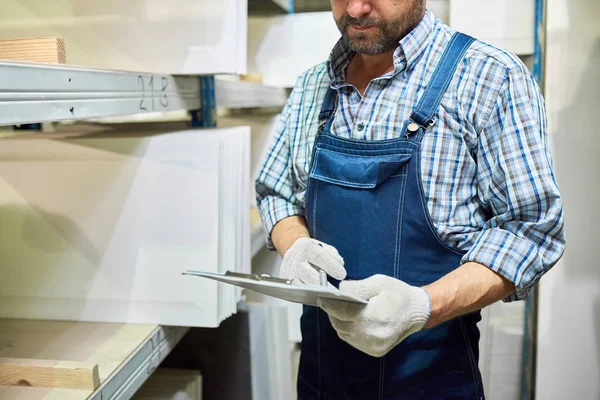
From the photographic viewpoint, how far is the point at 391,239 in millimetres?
1275

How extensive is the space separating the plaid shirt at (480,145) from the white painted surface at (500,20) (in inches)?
43.8

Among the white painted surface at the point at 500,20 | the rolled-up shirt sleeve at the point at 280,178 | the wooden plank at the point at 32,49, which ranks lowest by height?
the rolled-up shirt sleeve at the point at 280,178

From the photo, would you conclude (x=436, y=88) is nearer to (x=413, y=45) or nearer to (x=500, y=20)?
(x=413, y=45)

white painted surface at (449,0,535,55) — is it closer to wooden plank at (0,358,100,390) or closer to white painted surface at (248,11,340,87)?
white painted surface at (248,11,340,87)

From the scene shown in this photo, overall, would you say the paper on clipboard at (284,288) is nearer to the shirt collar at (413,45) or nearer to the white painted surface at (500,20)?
the shirt collar at (413,45)

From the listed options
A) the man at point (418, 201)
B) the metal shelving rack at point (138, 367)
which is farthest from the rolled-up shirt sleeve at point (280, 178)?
the metal shelving rack at point (138, 367)

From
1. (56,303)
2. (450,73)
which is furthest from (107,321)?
(450,73)

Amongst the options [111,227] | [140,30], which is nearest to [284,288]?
[111,227]

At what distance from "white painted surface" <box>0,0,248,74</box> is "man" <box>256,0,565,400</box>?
39cm

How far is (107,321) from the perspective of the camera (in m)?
1.60

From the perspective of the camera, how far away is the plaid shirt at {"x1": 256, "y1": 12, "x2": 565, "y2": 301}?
1159 millimetres

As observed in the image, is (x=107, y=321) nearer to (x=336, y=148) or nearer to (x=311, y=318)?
(x=311, y=318)

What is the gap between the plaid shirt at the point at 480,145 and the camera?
116 cm

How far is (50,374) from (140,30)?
92 centimetres
